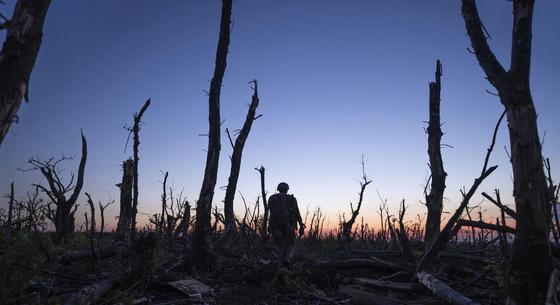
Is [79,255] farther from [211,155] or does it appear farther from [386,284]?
[386,284]

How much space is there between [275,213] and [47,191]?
9.02 metres

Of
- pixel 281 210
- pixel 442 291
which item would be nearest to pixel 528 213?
pixel 442 291

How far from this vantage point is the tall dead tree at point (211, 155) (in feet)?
29.8

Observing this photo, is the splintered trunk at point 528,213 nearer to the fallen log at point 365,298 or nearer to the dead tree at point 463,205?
the dead tree at point 463,205

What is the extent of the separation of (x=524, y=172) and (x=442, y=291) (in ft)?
9.52

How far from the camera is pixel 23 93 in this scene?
4.61 metres

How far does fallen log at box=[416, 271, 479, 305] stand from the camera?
6.03 meters

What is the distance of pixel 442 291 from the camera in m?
6.71

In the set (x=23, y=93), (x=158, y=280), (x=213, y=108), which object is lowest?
(x=158, y=280)

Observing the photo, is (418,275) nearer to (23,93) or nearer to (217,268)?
(217,268)

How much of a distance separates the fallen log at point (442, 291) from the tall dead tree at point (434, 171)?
355 centimetres

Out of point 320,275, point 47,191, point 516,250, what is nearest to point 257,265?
point 320,275

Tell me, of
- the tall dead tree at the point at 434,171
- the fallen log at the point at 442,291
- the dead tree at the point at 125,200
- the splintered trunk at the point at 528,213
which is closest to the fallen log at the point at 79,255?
the fallen log at the point at 442,291

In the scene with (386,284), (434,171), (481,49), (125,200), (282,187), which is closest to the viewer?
(481,49)
